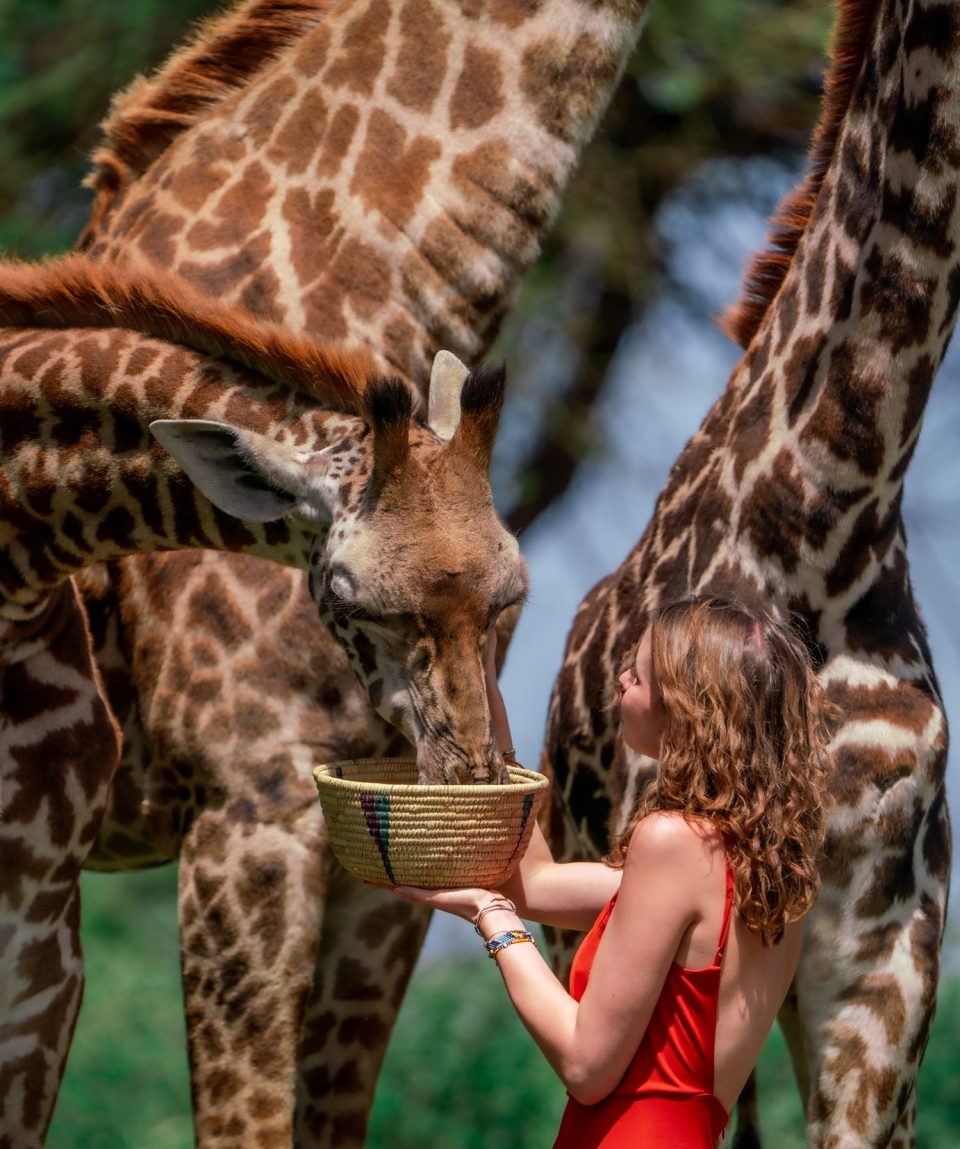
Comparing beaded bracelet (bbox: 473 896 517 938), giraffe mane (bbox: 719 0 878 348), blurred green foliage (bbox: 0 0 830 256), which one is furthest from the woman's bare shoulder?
blurred green foliage (bbox: 0 0 830 256)

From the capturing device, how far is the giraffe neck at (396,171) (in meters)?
5.11

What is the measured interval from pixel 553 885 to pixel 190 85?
2.90 m

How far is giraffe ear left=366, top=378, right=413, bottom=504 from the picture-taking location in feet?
12.4

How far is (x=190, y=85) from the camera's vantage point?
5543 millimetres

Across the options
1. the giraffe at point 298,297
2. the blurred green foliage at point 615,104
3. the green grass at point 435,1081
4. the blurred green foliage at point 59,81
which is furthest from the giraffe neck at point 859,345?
the blurred green foliage at point 59,81

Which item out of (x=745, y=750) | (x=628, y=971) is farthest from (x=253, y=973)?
(x=745, y=750)

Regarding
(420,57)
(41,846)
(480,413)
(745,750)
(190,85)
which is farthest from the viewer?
(190,85)

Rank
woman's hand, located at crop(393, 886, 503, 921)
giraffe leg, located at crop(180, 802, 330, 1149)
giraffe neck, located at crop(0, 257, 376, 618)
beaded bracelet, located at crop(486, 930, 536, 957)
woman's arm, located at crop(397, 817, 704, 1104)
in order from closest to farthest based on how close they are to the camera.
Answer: woman's arm, located at crop(397, 817, 704, 1104) → beaded bracelet, located at crop(486, 930, 536, 957) → woman's hand, located at crop(393, 886, 503, 921) → giraffe neck, located at crop(0, 257, 376, 618) → giraffe leg, located at crop(180, 802, 330, 1149)

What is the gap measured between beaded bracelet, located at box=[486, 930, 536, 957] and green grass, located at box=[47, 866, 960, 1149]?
3.99 metres

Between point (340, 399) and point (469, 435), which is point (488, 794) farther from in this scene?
point (340, 399)

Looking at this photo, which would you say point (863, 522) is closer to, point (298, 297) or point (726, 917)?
point (726, 917)

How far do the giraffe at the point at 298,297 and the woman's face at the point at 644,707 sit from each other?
4.63 feet

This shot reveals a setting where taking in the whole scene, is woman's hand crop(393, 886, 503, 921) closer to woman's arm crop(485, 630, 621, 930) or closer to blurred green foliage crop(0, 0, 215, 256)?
woman's arm crop(485, 630, 621, 930)

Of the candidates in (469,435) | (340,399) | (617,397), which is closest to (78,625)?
(340,399)
